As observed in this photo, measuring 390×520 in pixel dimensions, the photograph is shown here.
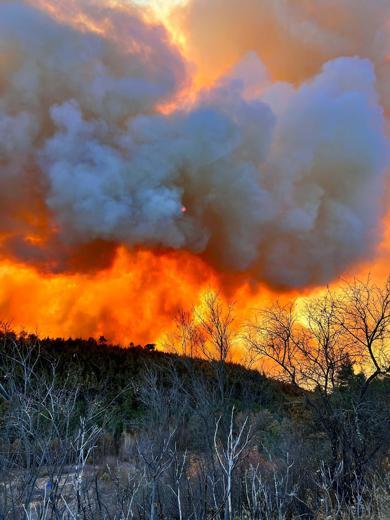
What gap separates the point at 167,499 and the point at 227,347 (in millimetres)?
13426

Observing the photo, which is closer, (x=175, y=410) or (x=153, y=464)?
(x=153, y=464)

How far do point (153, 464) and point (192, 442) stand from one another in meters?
14.7

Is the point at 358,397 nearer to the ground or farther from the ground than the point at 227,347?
nearer to the ground

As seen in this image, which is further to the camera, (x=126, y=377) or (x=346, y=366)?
(x=126, y=377)

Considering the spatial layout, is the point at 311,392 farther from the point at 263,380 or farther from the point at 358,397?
the point at 263,380

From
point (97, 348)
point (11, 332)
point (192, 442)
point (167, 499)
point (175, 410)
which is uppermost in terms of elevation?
point (97, 348)

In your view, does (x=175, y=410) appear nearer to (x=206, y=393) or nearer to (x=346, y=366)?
(x=206, y=393)

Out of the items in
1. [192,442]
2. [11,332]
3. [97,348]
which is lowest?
[192,442]

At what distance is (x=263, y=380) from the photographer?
32.8 meters

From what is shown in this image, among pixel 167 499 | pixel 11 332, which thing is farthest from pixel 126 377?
pixel 167 499

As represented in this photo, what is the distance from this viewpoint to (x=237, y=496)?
11.5 meters

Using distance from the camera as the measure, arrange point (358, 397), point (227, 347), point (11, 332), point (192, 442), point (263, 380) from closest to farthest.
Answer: point (358, 397)
point (11, 332)
point (192, 442)
point (227, 347)
point (263, 380)

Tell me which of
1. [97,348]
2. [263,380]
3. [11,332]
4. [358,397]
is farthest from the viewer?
[97,348]

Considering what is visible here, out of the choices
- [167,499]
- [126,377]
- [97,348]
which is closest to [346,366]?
[167,499]
